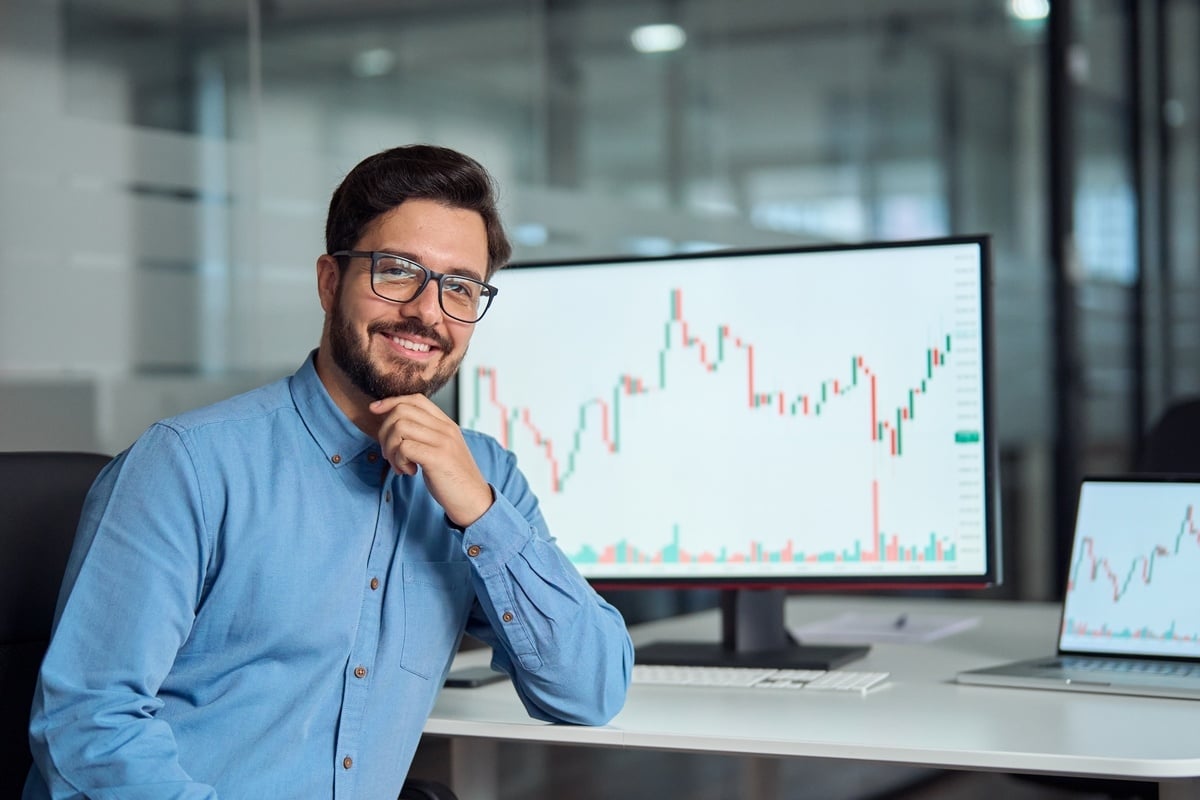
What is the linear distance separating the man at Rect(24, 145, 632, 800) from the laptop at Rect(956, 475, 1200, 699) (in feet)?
1.95

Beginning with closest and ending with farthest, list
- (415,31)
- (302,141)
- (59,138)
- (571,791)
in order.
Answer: (59,138) < (302,141) < (415,31) < (571,791)

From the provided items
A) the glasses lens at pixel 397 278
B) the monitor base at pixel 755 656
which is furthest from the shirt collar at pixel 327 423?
the monitor base at pixel 755 656

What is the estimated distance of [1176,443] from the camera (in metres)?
2.50

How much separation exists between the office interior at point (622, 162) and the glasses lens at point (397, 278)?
1.81 feet

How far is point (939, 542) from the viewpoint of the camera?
1.90m

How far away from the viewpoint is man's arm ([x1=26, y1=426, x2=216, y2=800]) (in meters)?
1.28

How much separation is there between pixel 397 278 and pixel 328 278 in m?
0.09

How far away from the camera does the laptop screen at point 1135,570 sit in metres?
1.83

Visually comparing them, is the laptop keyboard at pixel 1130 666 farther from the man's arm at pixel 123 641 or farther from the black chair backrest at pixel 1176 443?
the man's arm at pixel 123 641

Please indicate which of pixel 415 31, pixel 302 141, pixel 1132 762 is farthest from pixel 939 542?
pixel 415 31

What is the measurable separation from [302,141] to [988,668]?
1.47 metres

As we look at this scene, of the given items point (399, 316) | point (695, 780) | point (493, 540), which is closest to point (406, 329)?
point (399, 316)

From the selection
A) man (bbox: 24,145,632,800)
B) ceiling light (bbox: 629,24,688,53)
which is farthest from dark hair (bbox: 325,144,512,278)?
ceiling light (bbox: 629,24,688,53)

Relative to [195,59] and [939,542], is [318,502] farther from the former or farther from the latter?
[195,59]
